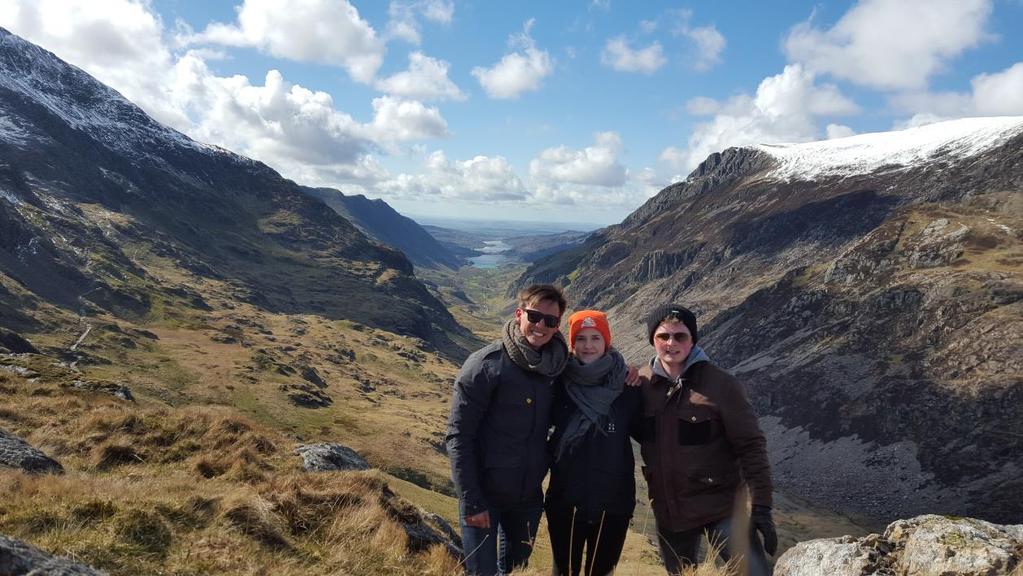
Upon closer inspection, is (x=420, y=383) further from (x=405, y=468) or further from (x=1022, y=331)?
(x=1022, y=331)

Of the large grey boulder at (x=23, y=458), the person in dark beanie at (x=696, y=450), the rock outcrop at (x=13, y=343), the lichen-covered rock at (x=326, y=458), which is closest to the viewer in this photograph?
the person in dark beanie at (x=696, y=450)

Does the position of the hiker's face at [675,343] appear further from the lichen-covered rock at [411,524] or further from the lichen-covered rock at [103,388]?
the lichen-covered rock at [103,388]

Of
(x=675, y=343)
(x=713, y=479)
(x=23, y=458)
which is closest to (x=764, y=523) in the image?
(x=713, y=479)

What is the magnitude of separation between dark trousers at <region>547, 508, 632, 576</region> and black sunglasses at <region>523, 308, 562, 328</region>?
101 inches

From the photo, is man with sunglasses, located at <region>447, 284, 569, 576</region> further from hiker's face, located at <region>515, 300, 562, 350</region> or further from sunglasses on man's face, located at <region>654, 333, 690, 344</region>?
sunglasses on man's face, located at <region>654, 333, 690, 344</region>

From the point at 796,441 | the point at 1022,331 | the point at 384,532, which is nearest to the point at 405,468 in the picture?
the point at 384,532

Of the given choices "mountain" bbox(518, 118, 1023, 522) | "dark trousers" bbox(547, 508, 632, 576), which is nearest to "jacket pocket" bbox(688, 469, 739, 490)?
"dark trousers" bbox(547, 508, 632, 576)

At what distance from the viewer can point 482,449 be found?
7.14 metres

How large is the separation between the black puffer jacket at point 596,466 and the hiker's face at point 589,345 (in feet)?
1.80

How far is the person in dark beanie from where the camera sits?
6852 mm

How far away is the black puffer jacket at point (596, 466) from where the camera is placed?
23.5ft

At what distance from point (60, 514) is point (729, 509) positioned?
8.16 metres

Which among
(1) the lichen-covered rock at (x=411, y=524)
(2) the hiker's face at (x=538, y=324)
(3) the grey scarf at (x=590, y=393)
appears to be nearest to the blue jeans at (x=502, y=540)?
(3) the grey scarf at (x=590, y=393)

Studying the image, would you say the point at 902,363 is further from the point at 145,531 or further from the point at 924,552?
the point at 145,531
